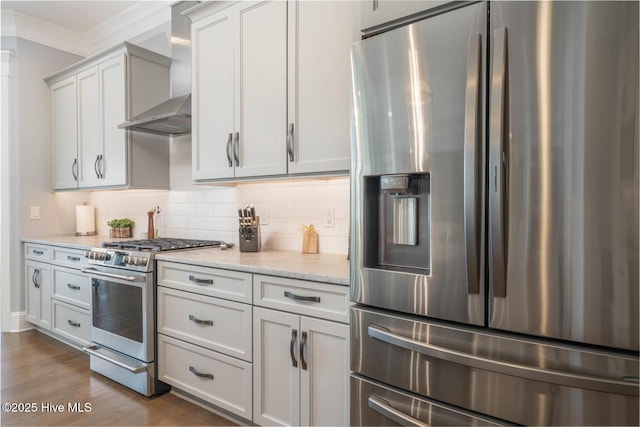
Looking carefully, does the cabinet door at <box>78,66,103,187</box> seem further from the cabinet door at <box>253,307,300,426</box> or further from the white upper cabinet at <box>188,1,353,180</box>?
the cabinet door at <box>253,307,300,426</box>

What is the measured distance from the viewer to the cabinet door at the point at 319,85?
201 cm

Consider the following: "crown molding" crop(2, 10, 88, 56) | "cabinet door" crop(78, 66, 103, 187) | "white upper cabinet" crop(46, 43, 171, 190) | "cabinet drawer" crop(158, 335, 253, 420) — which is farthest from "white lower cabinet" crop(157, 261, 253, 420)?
"crown molding" crop(2, 10, 88, 56)

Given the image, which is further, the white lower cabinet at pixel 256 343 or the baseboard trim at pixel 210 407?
the baseboard trim at pixel 210 407

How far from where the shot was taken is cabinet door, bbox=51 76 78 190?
3.77 metres

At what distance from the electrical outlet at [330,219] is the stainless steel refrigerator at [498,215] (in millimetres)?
963

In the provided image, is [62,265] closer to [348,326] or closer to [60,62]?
[60,62]

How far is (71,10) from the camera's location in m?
3.58

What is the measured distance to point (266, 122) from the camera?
2.32 meters

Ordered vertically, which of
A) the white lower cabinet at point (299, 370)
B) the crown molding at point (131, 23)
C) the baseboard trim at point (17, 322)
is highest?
the crown molding at point (131, 23)

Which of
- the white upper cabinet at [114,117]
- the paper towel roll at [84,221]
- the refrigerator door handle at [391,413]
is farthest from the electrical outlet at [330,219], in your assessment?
the paper towel roll at [84,221]

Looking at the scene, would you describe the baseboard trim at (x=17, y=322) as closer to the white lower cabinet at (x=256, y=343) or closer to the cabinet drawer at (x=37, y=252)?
the cabinet drawer at (x=37, y=252)

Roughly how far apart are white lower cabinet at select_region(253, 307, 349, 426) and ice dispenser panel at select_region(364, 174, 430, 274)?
0.42m

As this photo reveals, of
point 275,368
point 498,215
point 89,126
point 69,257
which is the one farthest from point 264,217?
point 89,126

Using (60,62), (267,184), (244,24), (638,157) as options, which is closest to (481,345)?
(638,157)
